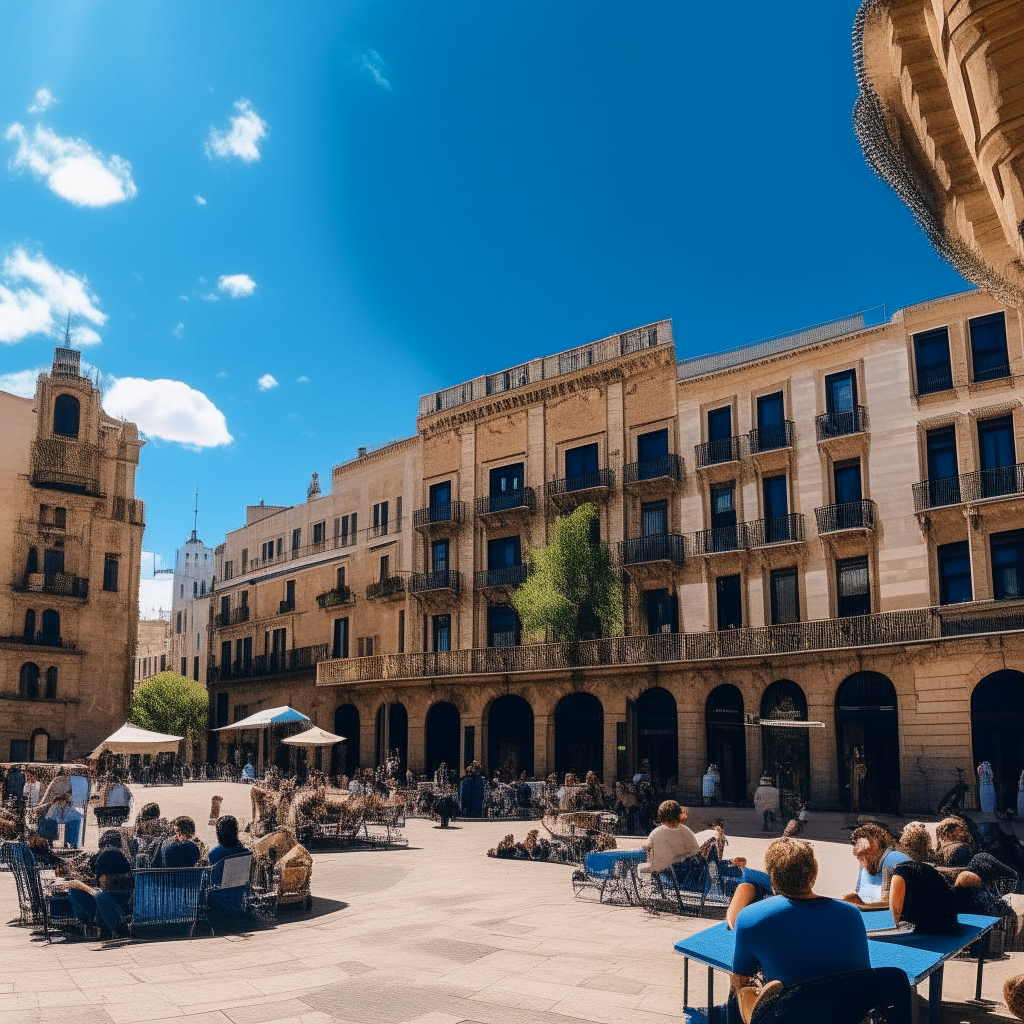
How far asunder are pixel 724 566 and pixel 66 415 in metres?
35.1

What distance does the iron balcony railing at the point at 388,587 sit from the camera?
143ft

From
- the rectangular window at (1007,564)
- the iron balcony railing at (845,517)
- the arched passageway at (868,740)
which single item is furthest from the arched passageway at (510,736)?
the rectangular window at (1007,564)

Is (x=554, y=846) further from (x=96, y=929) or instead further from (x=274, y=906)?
(x=96, y=929)

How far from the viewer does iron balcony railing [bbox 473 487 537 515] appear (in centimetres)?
3962

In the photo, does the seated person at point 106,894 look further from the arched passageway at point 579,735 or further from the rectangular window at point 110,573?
the rectangular window at point 110,573

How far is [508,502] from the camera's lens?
132 ft

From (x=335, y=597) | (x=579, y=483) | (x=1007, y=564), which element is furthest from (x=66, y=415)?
(x=1007, y=564)

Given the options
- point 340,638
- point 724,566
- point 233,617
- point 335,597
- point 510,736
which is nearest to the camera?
point 724,566

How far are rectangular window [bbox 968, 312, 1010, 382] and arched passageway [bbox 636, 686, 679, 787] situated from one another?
13.7m

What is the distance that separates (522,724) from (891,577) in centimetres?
1480

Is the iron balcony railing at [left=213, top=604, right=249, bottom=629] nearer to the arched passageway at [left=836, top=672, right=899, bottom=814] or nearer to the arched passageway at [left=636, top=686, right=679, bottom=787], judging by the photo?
the arched passageway at [left=636, top=686, right=679, bottom=787]

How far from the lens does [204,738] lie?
58.4 metres

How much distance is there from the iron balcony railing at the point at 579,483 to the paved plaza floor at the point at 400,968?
2357 cm

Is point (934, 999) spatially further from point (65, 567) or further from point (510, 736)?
point (65, 567)
